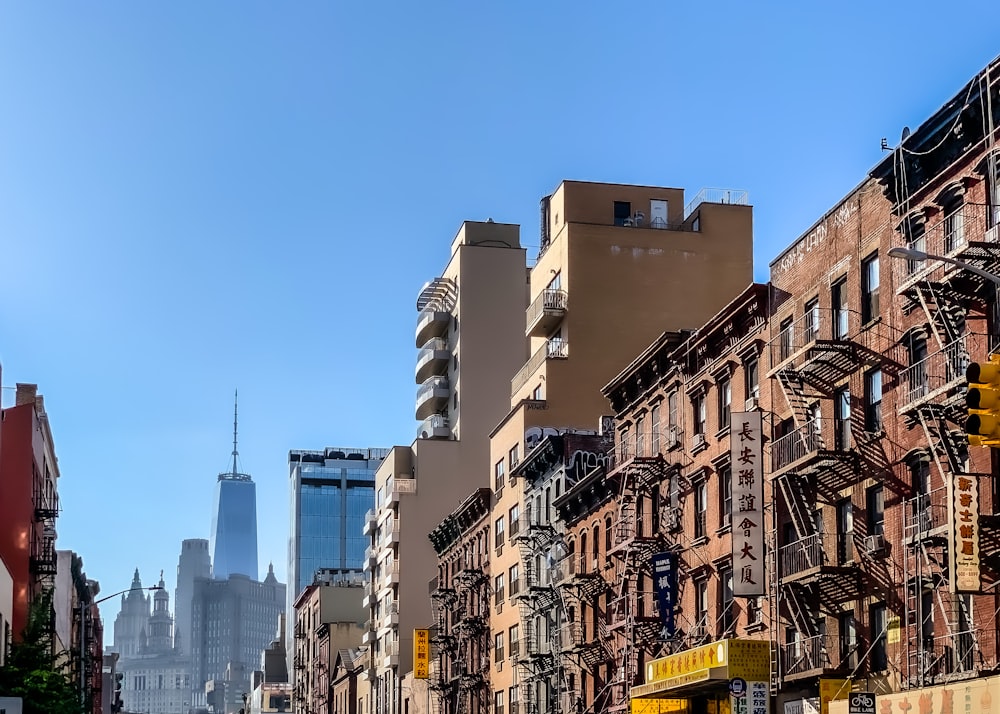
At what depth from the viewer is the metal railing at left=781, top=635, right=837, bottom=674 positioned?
47.4 meters

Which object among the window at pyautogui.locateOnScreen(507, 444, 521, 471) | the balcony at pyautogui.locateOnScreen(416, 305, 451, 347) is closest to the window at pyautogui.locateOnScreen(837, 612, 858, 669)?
the window at pyautogui.locateOnScreen(507, 444, 521, 471)

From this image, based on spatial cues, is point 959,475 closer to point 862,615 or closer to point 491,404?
point 862,615

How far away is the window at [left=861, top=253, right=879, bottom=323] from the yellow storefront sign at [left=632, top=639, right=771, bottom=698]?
35.8 ft

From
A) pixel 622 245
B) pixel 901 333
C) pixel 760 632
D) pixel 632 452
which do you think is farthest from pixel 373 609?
pixel 901 333

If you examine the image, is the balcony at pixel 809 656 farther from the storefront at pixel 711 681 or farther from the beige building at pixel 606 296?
the beige building at pixel 606 296

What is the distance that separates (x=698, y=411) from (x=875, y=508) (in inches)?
593

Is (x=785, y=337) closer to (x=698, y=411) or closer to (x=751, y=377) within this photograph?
(x=751, y=377)

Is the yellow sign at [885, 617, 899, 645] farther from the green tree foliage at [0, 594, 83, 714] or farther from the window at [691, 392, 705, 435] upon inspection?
the green tree foliage at [0, 594, 83, 714]

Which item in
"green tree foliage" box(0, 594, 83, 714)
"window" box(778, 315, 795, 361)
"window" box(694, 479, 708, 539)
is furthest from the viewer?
"window" box(694, 479, 708, 539)

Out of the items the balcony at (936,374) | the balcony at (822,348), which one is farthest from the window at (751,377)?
the balcony at (936,374)

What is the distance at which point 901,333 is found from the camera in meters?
43.9

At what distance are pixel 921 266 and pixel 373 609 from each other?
96.6 m

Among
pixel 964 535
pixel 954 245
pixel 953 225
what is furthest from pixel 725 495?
pixel 964 535

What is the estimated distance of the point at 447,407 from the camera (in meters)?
123
